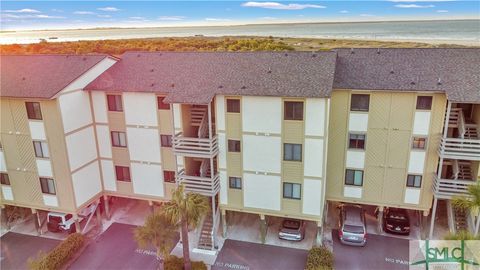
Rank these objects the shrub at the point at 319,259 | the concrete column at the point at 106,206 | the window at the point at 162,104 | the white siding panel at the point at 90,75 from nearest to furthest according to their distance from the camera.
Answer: the shrub at the point at 319,259 → the white siding panel at the point at 90,75 → the window at the point at 162,104 → the concrete column at the point at 106,206

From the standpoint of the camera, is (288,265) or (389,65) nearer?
(288,265)

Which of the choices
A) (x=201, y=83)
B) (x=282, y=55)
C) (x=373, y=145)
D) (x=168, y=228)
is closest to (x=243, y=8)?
(x=282, y=55)

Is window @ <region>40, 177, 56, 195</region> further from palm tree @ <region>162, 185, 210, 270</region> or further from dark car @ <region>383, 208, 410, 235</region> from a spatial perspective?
dark car @ <region>383, 208, 410, 235</region>

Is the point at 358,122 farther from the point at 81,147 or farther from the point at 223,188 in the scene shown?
the point at 81,147

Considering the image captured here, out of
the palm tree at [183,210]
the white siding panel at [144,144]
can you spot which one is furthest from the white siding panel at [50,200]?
the palm tree at [183,210]

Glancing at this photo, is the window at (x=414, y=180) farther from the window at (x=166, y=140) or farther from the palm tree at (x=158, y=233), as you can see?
the window at (x=166, y=140)

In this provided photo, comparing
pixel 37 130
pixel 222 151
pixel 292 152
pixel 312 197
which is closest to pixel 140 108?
pixel 222 151

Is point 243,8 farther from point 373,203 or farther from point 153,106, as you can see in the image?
point 373,203
